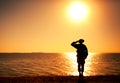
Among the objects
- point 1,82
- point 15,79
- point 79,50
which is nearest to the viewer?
point 79,50

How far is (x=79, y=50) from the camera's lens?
641 inches

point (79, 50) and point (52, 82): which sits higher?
point (79, 50)

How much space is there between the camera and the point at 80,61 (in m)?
16.5

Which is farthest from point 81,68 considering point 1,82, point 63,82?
point 1,82

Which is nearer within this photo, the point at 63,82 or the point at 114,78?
the point at 63,82

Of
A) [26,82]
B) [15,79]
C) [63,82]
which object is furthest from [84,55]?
[15,79]

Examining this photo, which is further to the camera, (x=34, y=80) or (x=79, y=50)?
(x=34, y=80)

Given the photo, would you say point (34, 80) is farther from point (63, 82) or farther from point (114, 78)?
point (114, 78)

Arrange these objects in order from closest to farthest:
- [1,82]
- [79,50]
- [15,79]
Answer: [79,50]
[1,82]
[15,79]

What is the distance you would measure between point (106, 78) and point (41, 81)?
4759 mm

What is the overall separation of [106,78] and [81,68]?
198 inches

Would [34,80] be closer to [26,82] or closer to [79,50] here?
[26,82]

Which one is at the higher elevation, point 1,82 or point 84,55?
point 84,55

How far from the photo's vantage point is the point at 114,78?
2100cm
